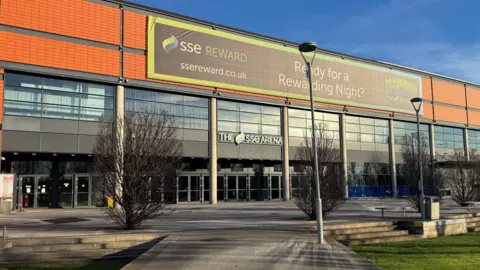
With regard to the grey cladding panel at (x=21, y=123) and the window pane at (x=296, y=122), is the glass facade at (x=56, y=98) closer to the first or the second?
the grey cladding panel at (x=21, y=123)

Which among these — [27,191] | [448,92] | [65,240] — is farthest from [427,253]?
[448,92]

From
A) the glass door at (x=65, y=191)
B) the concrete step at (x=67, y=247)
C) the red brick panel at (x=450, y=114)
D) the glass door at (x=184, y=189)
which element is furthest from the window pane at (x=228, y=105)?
the red brick panel at (x=450, y=114)

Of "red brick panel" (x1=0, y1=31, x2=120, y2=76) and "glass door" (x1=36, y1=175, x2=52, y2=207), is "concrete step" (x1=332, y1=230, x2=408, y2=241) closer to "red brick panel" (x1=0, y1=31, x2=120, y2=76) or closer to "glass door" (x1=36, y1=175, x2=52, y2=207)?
"red brick panel" (x1=0, y1=31, x2=120, y2=76)

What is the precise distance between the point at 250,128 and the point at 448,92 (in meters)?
32.6

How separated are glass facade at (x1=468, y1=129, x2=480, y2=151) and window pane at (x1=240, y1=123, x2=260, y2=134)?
3617 cm

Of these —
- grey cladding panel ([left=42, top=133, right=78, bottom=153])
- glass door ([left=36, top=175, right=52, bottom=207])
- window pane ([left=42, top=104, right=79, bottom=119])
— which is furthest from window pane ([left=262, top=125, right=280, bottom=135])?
glass door ([left=36, top=175, right=52, bottom=207])

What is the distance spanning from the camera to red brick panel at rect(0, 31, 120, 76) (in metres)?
28.7

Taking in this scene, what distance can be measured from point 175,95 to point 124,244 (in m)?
24.3

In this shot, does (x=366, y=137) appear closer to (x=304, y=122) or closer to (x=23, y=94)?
(x=304, y=122)

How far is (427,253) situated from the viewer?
44.3 feet

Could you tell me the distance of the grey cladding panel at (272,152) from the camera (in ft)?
134

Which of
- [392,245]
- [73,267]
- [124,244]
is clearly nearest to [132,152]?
[124,244]

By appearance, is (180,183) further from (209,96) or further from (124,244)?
(124,244)

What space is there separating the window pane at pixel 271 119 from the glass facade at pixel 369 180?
35.2 ft
